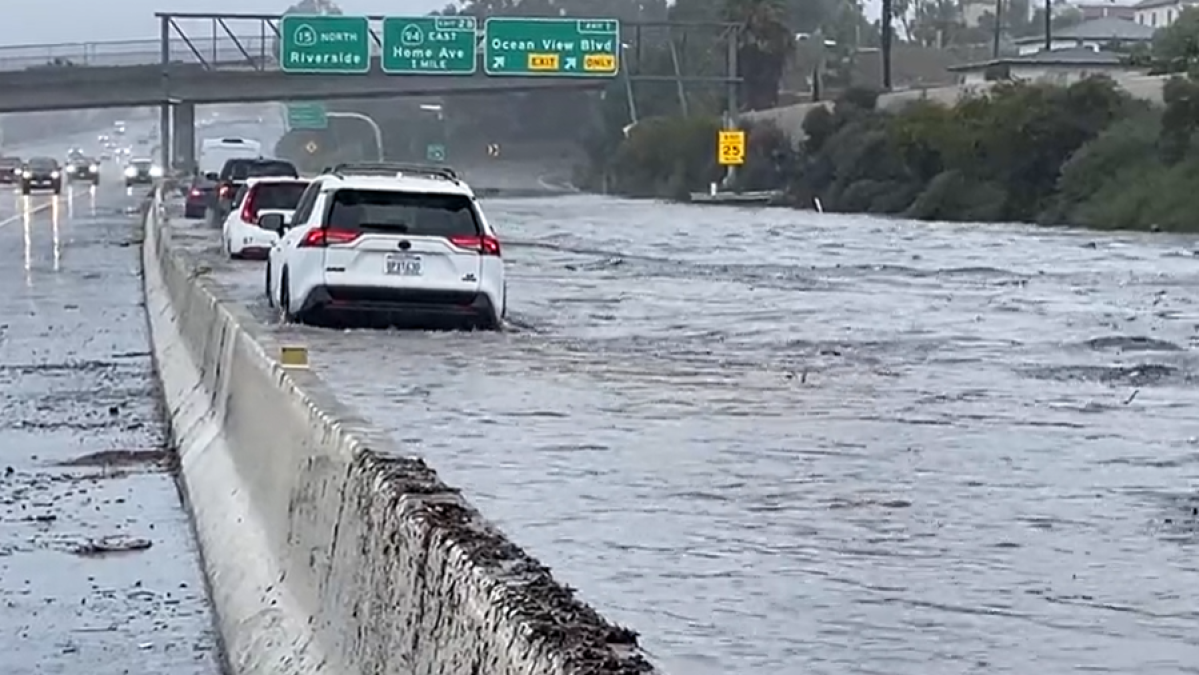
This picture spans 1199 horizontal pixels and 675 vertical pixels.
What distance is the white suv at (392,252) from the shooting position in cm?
2373

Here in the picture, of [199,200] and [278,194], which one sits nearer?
[278,194]

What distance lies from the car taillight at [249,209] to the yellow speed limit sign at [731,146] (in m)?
54.9

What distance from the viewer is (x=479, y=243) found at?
23.9m

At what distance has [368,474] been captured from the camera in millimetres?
8492

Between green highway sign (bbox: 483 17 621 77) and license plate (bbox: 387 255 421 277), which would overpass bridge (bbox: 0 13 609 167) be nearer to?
green highway sign (bbox: 483 17 621 77)

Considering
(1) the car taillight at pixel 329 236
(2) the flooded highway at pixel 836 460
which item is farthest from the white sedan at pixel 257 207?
(1) the car taillight at pixel 329 236

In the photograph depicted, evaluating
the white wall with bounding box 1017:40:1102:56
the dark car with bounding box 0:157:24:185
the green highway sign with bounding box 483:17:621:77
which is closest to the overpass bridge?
the green highway sign with bounding box 483:17:621:77

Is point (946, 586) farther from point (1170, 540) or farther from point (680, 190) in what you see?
point (680, 190)

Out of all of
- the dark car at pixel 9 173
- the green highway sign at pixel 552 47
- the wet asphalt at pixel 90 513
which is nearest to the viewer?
the wet asphalt at pixel 90 513

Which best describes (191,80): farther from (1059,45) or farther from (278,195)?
(1059,45)

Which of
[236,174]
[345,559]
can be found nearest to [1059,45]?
[236,174]

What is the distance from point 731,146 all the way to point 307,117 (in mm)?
28125

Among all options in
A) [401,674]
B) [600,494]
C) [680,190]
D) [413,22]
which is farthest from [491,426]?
[680,190]

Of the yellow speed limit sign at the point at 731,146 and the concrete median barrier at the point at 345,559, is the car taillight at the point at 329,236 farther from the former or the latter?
the yellow speed limit sign at the point at 731,146
